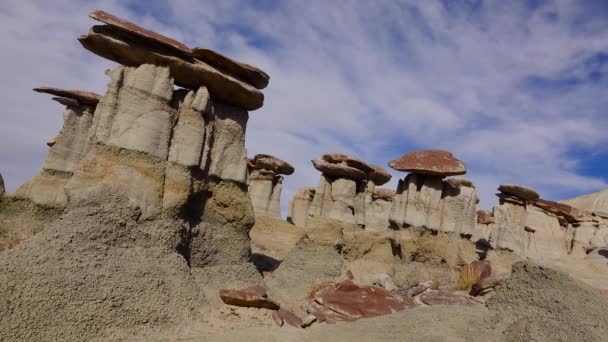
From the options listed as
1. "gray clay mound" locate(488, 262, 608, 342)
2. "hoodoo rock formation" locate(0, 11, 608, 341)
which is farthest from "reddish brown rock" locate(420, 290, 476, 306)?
"gray clay mound" locate(488, 262, 608, 342)

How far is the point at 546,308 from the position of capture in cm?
542

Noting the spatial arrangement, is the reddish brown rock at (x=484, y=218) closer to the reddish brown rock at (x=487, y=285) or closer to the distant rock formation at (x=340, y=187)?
the distant rock formation at (x=340, y=187)

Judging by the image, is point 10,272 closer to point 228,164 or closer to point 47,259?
point 47,259

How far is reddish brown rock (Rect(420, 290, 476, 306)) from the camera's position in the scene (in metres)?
7.73

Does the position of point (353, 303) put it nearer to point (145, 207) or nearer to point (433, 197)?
point (145, 207)

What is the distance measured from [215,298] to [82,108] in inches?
308

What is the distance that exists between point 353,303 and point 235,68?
5.01m

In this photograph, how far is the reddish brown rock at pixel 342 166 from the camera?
13328 mm

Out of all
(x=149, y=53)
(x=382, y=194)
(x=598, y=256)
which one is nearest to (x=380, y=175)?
(x=382, y=194)

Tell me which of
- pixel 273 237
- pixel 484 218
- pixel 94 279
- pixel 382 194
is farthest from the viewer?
pixel 382 194

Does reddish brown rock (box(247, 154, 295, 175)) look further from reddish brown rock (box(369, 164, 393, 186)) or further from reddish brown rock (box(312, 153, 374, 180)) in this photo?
reddish brown rock (box(312, 153, 374, 180))

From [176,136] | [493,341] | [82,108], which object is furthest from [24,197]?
[493,341]

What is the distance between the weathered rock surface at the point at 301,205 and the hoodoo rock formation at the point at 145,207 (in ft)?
41.3

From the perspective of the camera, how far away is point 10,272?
5.69 metres
